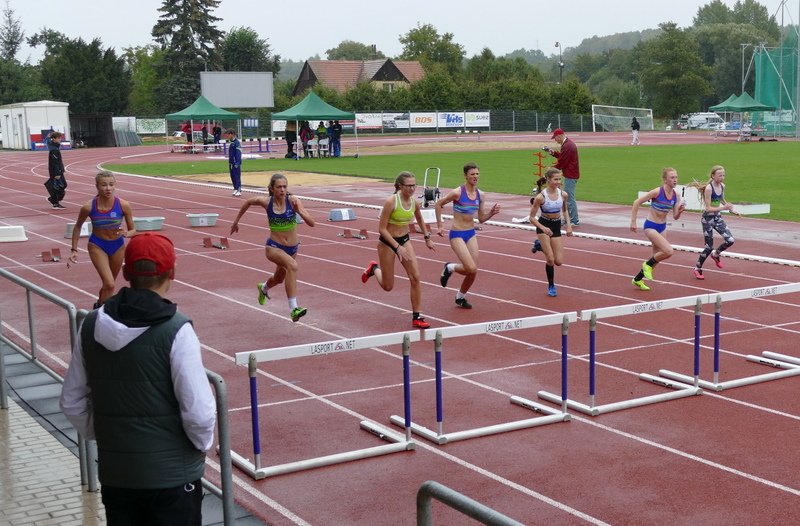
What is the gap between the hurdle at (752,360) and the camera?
9.35 metres

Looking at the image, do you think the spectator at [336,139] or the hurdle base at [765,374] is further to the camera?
the spectator at [336,139]

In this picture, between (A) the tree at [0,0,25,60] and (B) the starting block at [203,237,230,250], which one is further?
(A) the tree at [0,0,25,60]

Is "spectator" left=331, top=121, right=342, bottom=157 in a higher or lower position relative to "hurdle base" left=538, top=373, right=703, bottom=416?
higher

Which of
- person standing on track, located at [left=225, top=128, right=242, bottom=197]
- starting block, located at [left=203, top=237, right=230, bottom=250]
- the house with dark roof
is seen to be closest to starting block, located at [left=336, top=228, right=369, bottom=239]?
starting block, located at [left=203, top=237, right=230, bottom=250]

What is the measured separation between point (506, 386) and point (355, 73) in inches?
4596

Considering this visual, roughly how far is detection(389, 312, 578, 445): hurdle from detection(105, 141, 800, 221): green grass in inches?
651

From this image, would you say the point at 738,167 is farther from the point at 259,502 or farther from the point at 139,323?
the point at 139,323

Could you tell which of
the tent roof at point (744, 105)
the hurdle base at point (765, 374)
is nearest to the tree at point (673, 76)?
the tent roof at point (744, 105)

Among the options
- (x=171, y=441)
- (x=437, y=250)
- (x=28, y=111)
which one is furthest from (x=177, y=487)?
(x=28, y=111)

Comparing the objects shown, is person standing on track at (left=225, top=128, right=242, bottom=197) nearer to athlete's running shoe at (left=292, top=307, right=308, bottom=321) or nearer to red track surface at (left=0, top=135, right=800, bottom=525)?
red track surface at (left=0, top=135, right=800, bottom=525)

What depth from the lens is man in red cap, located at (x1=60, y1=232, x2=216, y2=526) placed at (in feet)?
13.5

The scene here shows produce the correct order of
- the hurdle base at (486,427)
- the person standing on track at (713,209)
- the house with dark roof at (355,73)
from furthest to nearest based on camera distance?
the house with dark roof at (355,73)
the person standing on track at (713,209)
the hurdle base at (486,427)

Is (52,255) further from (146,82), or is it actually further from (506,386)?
(146,82)

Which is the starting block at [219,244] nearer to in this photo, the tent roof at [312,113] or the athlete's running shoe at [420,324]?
the athlete's running shoe at [420,324]
